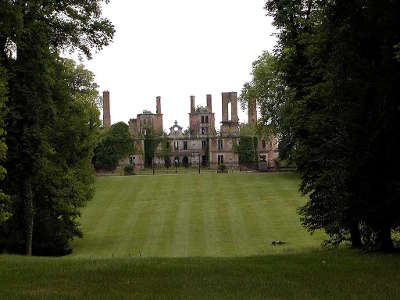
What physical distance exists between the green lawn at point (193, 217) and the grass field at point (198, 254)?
53mm

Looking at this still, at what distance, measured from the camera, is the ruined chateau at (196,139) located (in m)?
70.9

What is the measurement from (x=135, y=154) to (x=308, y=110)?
54391 millimetres

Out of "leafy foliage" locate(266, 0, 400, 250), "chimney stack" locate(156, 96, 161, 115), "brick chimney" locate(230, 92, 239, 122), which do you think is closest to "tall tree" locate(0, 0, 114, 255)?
"leafy foliage" locate(266, 0, 400, 250)

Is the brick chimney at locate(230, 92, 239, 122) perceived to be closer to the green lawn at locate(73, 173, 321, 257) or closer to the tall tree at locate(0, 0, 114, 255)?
the green lawn at locate(73, 173, 321, 257)

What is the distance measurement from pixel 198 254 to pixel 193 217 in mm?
11239

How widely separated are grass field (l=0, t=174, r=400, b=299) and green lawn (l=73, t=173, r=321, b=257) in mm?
53

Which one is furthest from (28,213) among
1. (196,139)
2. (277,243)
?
(196,139)

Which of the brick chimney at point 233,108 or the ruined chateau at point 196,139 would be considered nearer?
the ruined chateau at point 196,139

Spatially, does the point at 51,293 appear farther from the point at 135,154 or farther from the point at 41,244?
the point at 135,154

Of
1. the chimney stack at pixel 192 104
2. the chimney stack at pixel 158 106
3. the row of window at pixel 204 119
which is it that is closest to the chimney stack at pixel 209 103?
the row of window at pixel 204 119

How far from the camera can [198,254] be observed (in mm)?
22016

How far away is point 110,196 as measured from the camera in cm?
4259

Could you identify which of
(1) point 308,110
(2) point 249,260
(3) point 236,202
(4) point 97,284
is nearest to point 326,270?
(2) point 249,260

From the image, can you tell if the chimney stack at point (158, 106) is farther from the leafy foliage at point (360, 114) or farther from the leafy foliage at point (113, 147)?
the leafy foliage at point (360, 114)
